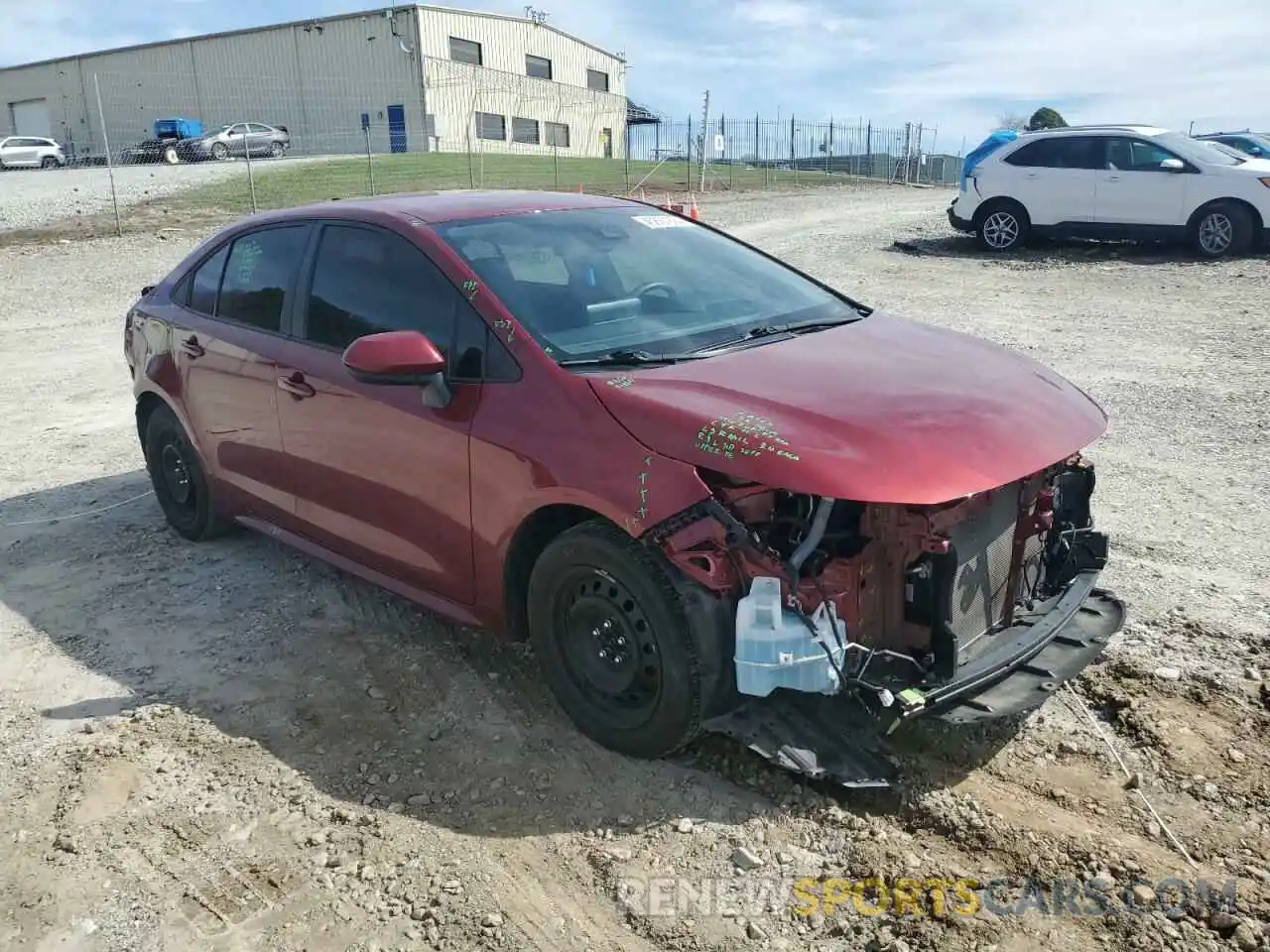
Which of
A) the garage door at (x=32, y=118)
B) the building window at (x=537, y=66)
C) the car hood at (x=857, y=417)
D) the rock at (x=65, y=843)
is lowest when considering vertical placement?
the rock at (x=65, y=843)

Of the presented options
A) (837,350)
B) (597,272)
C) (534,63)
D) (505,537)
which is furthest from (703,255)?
(534,63)

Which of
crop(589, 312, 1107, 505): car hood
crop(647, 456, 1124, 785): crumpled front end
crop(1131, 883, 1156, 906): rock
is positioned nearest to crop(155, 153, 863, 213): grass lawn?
crop(589, 312, 1107, 505): car hood

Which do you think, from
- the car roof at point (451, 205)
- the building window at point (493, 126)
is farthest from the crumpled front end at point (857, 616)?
the building window at point (493, 126)

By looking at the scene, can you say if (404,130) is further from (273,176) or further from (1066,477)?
(1066,477)

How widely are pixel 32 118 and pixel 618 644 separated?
64008 millimetres

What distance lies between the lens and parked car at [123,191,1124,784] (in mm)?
2945

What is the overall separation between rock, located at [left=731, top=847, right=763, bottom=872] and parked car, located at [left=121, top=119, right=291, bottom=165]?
36.7 m

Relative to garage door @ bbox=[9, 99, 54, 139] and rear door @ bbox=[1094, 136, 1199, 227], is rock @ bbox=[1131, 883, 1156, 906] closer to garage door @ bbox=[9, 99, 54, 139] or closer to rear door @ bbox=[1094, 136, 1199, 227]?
rear door @ bbox=[1094, 136, 1199, 227]

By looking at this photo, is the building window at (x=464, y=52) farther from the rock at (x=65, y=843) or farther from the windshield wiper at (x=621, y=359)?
the rock at (x=65, y=843)

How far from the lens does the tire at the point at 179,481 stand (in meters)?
5.34

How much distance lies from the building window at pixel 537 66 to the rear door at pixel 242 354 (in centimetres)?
5362

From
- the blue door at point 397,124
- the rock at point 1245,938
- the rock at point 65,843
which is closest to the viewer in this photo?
the rock at point 1245,938

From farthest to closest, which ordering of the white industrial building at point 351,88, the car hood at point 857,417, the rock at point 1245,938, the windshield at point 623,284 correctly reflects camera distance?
the white industrial building at point 351,88 → the windshield at point 623,284 → the car hood at point 857,417 → the rock at point 1245,938

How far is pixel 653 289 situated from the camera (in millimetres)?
4020
